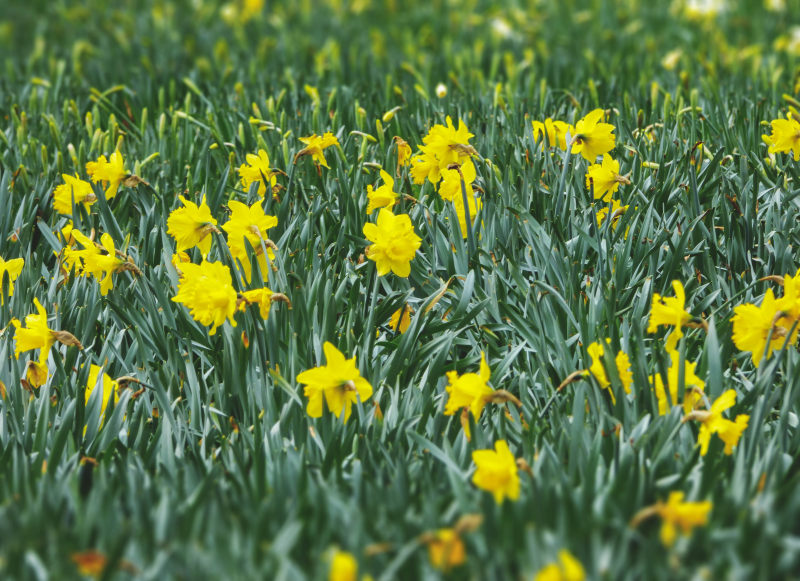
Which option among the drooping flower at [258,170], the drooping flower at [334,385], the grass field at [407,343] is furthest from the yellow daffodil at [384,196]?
the drooping flower at [334,385]

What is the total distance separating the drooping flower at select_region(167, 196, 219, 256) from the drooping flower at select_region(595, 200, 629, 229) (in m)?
1.00

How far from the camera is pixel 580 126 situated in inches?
98.1

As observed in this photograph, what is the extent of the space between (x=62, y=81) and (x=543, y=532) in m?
3.64

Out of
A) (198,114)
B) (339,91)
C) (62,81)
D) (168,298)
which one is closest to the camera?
(168,298)

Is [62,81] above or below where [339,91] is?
above

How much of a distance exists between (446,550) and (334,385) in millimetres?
545

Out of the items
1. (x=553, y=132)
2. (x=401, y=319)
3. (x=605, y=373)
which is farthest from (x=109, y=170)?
(x=605, y=373)

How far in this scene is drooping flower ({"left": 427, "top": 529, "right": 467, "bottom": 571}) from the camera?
4.30 feet

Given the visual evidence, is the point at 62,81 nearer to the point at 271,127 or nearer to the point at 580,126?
the point at 271,127

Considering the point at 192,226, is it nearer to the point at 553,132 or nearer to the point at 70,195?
the point at 70,195

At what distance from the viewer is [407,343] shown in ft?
6.79

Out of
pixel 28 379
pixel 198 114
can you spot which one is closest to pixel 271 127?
pixel 198 114

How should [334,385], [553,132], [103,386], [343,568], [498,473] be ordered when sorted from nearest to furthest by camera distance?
[343,568] < [498,473] < [334,385] < [103,386] < [553,132]

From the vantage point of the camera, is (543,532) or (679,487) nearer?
(543,532)
